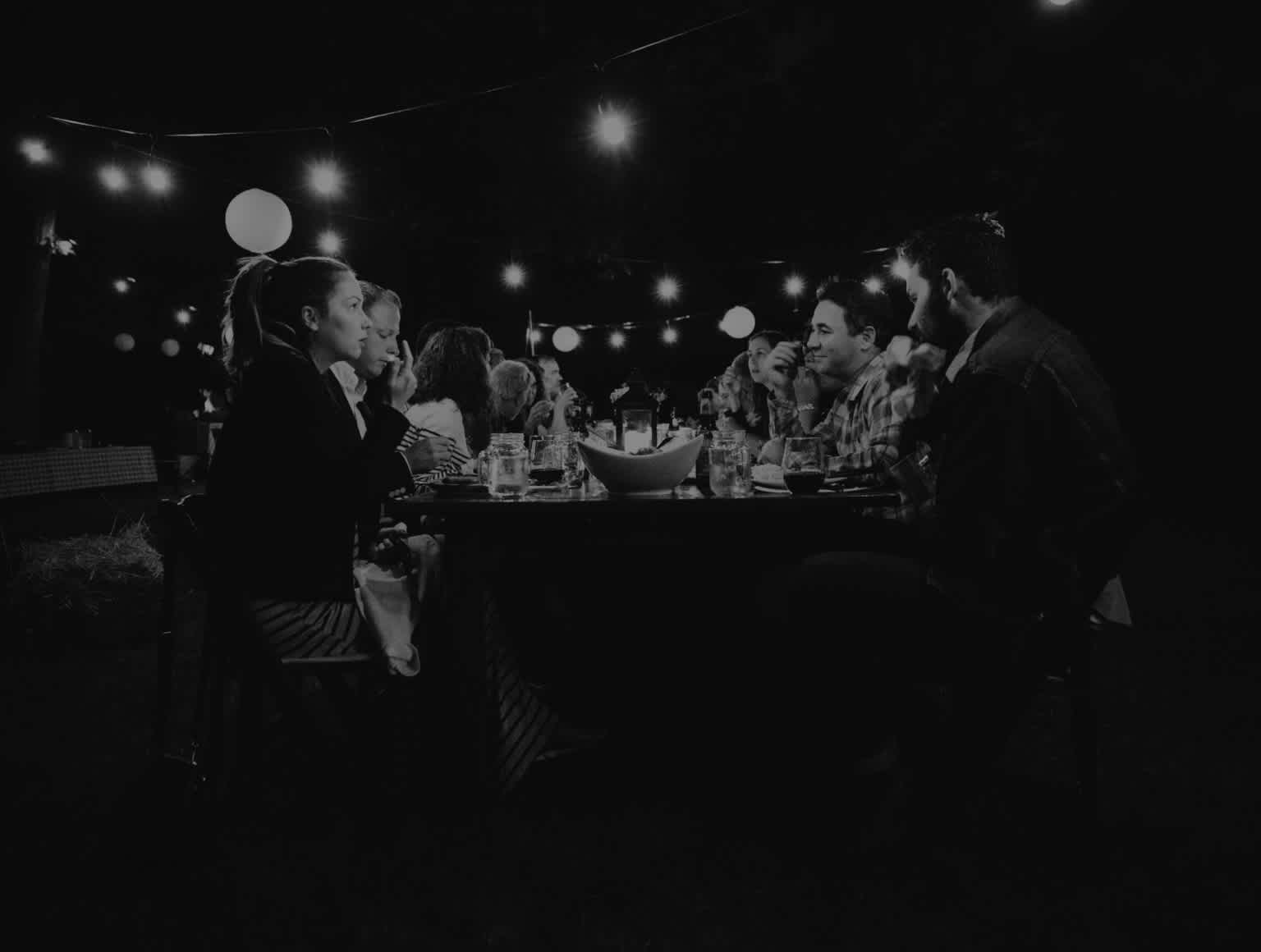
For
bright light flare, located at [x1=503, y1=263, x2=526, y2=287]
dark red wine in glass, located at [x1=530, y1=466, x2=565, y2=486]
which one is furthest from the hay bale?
bright light flare, located at [x1=503, y1=263, x2=526, y2=287]

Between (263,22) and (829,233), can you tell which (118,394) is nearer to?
(263,22)

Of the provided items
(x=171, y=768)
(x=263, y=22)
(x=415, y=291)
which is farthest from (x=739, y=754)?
(x=415, y=291)

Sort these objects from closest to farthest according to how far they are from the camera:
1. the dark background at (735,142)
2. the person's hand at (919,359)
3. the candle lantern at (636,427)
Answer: the candle lantern at (636,427) < the person's hand at (919,359) < the dark background at (735,142)

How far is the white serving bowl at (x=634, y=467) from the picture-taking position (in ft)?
6.33

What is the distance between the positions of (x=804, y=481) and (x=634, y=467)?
0.44 metres

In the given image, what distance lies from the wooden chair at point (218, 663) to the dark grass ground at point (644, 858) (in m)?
0.13

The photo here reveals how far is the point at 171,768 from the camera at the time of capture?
216cm

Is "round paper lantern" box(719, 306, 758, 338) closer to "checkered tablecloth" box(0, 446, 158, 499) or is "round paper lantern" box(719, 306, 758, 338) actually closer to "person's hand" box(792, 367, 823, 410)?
"person's hand" box(792, 367, 823, 410)

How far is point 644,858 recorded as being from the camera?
1803 mm

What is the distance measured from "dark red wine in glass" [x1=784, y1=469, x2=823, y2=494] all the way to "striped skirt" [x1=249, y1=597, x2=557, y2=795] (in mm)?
840

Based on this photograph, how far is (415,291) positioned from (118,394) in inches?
443

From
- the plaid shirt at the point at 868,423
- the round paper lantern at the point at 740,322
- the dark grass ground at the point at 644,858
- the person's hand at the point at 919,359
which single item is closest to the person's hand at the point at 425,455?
the dark grass ground at the point at 644,858

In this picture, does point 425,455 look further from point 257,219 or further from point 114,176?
point 114,176

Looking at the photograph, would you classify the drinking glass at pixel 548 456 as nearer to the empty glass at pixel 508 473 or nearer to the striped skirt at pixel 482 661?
the empty glass at pixel 508 473
